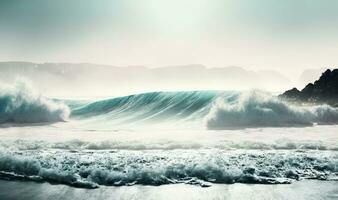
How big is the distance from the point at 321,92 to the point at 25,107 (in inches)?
687

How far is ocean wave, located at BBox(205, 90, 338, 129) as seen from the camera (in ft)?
52.7

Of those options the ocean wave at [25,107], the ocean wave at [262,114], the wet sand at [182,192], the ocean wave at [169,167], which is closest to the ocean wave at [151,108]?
the ocean wave at [25,107]

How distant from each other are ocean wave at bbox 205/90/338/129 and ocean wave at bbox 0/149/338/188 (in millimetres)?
7062

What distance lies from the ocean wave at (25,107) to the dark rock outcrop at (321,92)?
1395cm

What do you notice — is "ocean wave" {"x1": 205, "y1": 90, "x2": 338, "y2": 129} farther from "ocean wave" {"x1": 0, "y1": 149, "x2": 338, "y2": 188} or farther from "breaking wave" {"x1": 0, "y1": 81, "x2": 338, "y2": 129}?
"ocean wave" {"x1": 0, "y1": 149, "x2": 338, "y2": 188}

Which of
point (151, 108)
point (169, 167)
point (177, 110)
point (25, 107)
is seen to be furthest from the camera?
point (151, 108)

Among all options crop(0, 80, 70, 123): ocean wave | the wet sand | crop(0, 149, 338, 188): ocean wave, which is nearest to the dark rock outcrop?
crop(0, 80, 70, 123): ocean wave

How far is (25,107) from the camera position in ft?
73.0

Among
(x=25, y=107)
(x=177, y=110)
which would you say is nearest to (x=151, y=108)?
(x=177, y=110)

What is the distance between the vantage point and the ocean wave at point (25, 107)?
2122 centimetres

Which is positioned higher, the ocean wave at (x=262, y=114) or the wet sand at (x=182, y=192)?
the ocean wave at (x=262, y=114)

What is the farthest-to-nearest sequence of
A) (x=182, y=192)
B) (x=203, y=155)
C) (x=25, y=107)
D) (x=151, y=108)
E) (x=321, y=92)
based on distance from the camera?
(x=151, y=108)
(x=321, y=92)
(x=25, y=107)
(x=203, y=155)
(x=182, y=192)

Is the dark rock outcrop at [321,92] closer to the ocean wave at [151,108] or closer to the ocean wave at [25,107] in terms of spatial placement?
the ocean wave at [151,108]

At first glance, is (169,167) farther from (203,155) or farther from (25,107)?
(25,107)
